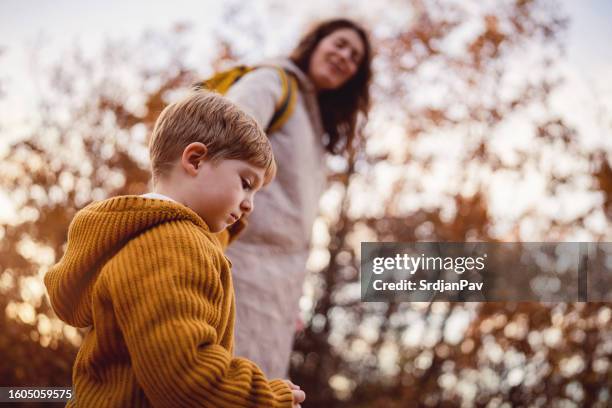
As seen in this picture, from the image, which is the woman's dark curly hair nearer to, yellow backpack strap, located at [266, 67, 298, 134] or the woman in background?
the woman in background

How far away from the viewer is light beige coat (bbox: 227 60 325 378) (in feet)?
6.55

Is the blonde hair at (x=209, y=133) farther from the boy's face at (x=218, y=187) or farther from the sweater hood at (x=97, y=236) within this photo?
the sweater hood at (x=97, y=236)

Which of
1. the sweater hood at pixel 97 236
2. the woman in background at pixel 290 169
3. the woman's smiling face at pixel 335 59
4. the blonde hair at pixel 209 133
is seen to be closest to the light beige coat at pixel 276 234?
the woman in background at pixel 290 169

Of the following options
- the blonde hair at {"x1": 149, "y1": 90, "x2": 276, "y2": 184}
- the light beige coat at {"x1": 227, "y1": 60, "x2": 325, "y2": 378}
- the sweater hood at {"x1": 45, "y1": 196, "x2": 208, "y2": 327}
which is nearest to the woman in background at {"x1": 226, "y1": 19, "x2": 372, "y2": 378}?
the light beige coat at {"x1": 227, "y1": 60, "x2": 325, "y2": 378}

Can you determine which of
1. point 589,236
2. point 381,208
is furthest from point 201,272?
point 381,208

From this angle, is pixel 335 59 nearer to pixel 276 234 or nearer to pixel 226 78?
pixel 226 78

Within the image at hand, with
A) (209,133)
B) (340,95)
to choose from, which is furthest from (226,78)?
(209,133)

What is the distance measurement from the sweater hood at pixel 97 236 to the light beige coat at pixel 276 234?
33.1 inches

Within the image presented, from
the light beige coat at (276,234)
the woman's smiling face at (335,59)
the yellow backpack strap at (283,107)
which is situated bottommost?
the light beige coat at (276,234)

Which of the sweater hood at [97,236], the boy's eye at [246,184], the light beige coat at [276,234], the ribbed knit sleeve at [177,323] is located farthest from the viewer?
the light beige coat at [276,234]

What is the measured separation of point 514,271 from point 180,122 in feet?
14.0

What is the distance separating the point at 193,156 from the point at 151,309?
1.12 feet

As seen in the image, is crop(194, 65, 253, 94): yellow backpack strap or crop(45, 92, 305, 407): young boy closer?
crop(45, 92, 305, 407): young boy

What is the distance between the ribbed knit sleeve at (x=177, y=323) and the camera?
93cm
